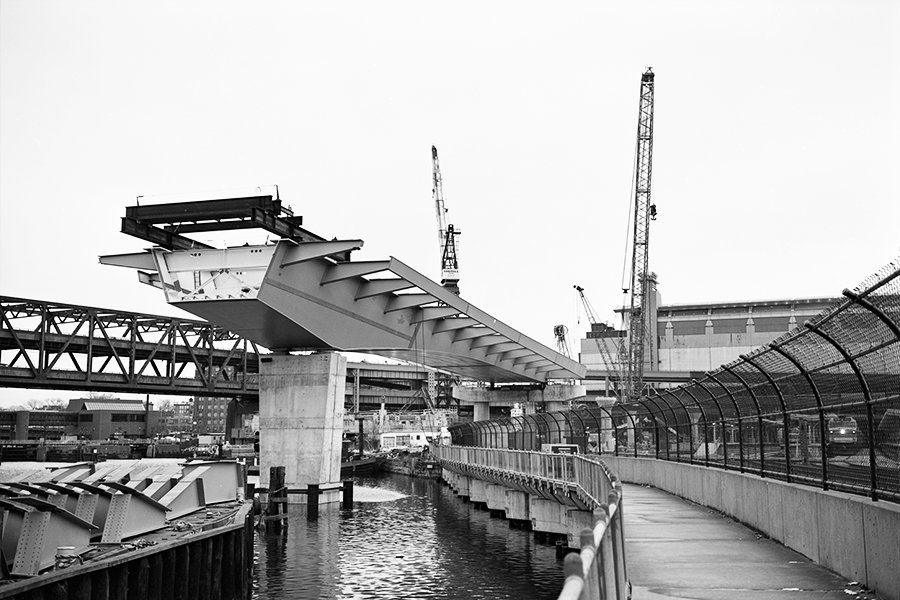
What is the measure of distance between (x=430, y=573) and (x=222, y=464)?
944cm

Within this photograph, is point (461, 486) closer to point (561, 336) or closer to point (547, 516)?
point (547, 516)

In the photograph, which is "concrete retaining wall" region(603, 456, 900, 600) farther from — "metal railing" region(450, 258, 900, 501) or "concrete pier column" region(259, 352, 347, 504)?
"concrete pier column" region(259, 352, 347, 504)

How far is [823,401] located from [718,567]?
3.24 metres

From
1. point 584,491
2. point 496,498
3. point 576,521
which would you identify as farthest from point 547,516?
point 584,491

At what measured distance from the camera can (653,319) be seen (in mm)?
141375

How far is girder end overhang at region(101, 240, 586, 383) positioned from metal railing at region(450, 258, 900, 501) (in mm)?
21672

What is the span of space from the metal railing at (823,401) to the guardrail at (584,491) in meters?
3.50

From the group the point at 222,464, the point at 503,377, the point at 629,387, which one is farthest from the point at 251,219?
the point at 629,387

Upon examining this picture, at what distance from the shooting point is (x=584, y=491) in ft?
84.5

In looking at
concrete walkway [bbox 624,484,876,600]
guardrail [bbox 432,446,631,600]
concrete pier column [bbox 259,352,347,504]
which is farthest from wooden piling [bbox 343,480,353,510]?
concrete walkway [bbox 624,484,876,600]

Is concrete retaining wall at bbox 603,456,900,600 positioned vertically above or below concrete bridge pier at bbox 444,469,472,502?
above

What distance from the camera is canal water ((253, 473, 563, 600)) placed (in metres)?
29.2

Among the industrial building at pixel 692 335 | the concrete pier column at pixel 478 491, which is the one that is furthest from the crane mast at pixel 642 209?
the concrete pier column at pixel 478 491

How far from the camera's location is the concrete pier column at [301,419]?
51719 millimetres
